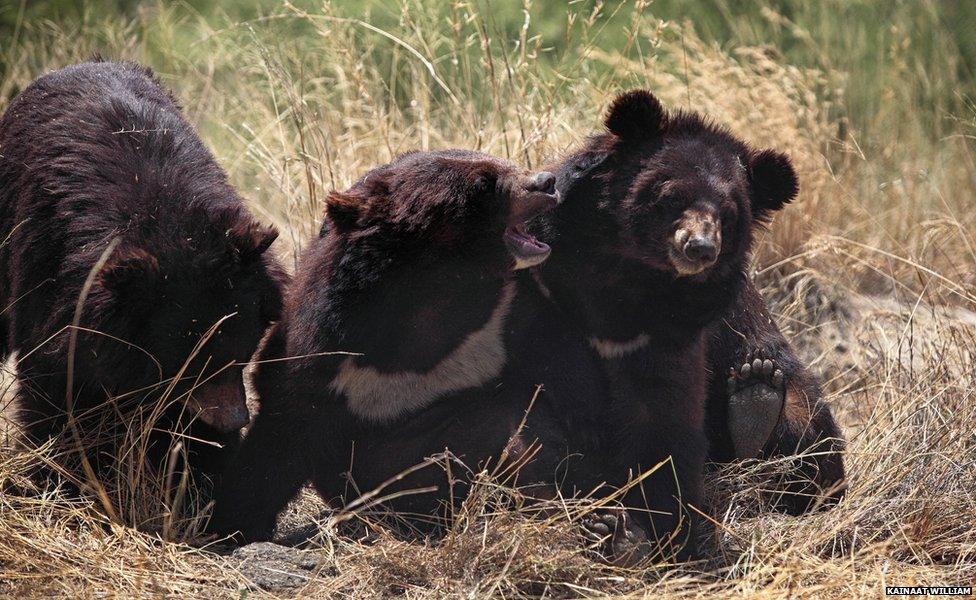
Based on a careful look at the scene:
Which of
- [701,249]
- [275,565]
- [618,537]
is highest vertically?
[701,249]

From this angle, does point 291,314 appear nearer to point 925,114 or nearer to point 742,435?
point 742,435

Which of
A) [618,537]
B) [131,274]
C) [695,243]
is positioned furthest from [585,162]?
[131,274]

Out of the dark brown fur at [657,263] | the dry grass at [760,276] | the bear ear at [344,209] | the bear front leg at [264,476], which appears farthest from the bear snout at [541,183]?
the bear front leg at [264,476]

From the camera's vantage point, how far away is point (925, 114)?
10594 millimetres

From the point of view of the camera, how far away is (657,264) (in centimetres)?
437

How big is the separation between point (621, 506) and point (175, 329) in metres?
1.67

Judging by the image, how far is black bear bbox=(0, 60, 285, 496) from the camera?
3.88 m

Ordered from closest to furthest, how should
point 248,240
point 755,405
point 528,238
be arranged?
1. point 248,240
2. point 528,238
3. point 755,405

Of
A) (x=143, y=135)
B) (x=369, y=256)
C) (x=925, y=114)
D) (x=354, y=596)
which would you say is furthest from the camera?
(x=925, y=114)

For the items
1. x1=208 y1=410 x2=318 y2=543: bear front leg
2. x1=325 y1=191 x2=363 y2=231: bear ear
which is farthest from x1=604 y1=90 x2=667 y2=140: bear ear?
x1=208 y1=410 x2=318 y2=543: bear front leg

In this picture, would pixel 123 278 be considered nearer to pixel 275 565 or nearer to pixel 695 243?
pixel 275 565

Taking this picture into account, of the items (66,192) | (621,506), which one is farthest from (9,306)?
(621,506)

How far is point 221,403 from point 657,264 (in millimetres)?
1683

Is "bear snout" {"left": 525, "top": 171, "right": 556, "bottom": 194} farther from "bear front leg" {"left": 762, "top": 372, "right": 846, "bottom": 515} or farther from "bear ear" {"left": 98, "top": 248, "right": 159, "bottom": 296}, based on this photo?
"bear front leg" {"left": 762, "top": 372, "right": 846, "bottom": 515}
